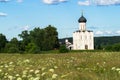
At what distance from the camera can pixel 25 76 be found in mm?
10906

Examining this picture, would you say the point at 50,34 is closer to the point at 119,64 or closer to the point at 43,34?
the point at 43,34

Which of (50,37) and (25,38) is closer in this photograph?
(50,37)

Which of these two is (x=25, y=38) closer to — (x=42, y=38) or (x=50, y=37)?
(x=42, y=38)

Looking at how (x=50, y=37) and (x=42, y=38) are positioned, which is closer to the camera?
(x=50, y=37)

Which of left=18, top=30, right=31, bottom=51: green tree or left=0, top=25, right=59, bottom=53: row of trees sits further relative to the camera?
left=0, top=25, right=59, bottom=53: row of trees

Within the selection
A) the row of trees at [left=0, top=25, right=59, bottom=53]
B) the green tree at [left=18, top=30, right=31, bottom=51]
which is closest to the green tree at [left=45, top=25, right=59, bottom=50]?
the row of trees at [left=0, top=25, right=59, bottom=53]

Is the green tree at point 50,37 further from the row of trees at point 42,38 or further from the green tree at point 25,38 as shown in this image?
the green tree at point 25,38

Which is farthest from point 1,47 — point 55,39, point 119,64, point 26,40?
point 119,64

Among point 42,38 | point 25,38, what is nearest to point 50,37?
point 42,38

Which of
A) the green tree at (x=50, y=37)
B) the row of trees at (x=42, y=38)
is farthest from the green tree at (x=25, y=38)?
the green tree at (x=50, y=37)

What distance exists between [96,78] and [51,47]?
167436 millimetres

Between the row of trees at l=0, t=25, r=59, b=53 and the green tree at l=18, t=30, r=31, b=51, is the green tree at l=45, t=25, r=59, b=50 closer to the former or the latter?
the row of trees at l=0, t=25, r=59, b=53

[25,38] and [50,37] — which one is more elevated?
[50,37]

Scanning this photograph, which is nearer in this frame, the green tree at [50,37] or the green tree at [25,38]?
the green tree at [25,38]
